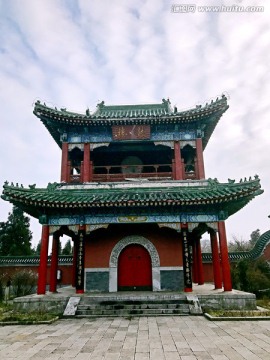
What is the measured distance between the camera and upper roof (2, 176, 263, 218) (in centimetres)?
1202

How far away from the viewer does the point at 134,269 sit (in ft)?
45.2

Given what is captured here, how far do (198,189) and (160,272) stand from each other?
447cm

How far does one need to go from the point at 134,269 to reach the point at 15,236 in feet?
74.9

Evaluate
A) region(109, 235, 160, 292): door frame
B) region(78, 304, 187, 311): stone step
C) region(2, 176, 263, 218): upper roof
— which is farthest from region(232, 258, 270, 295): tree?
region(78, 304, 187, 311): stone step

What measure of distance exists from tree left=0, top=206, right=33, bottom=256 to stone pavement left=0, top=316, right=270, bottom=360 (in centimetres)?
2323

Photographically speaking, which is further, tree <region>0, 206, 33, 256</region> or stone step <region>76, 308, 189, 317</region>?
tree <region>0, 206, 33, 256</region>

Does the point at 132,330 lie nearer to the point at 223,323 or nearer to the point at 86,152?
the point at 223,323

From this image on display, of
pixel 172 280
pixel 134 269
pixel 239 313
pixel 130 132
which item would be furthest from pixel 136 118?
pixel 239 313

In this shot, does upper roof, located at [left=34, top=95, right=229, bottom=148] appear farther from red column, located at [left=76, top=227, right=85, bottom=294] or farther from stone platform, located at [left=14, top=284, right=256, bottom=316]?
stone platform, located at [left=14, top=284, right=256, bottom=316]

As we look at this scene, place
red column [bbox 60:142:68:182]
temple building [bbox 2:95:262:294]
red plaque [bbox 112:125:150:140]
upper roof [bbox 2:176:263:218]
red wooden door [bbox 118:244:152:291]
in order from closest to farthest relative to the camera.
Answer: upper roof [bbox 2:176:263:218], temple building [bbox 2:95:262:294], red wooden door [bbox 118:244:152:291], red column [bbox 60:142:68:182], red plaque [bbox 112:125:150:140]

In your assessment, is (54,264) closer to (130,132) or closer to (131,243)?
(131,243)

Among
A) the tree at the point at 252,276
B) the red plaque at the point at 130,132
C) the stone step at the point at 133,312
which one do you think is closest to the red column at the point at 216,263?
the stone step at the point at 133,312

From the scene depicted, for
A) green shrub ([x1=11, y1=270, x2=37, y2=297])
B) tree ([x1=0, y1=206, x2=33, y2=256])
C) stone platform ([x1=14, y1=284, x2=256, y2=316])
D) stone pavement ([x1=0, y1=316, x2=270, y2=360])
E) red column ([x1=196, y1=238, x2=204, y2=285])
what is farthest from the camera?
tree ([x1=0, y1=206, x2=33, y2=256])

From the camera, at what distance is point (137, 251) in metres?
14.0
